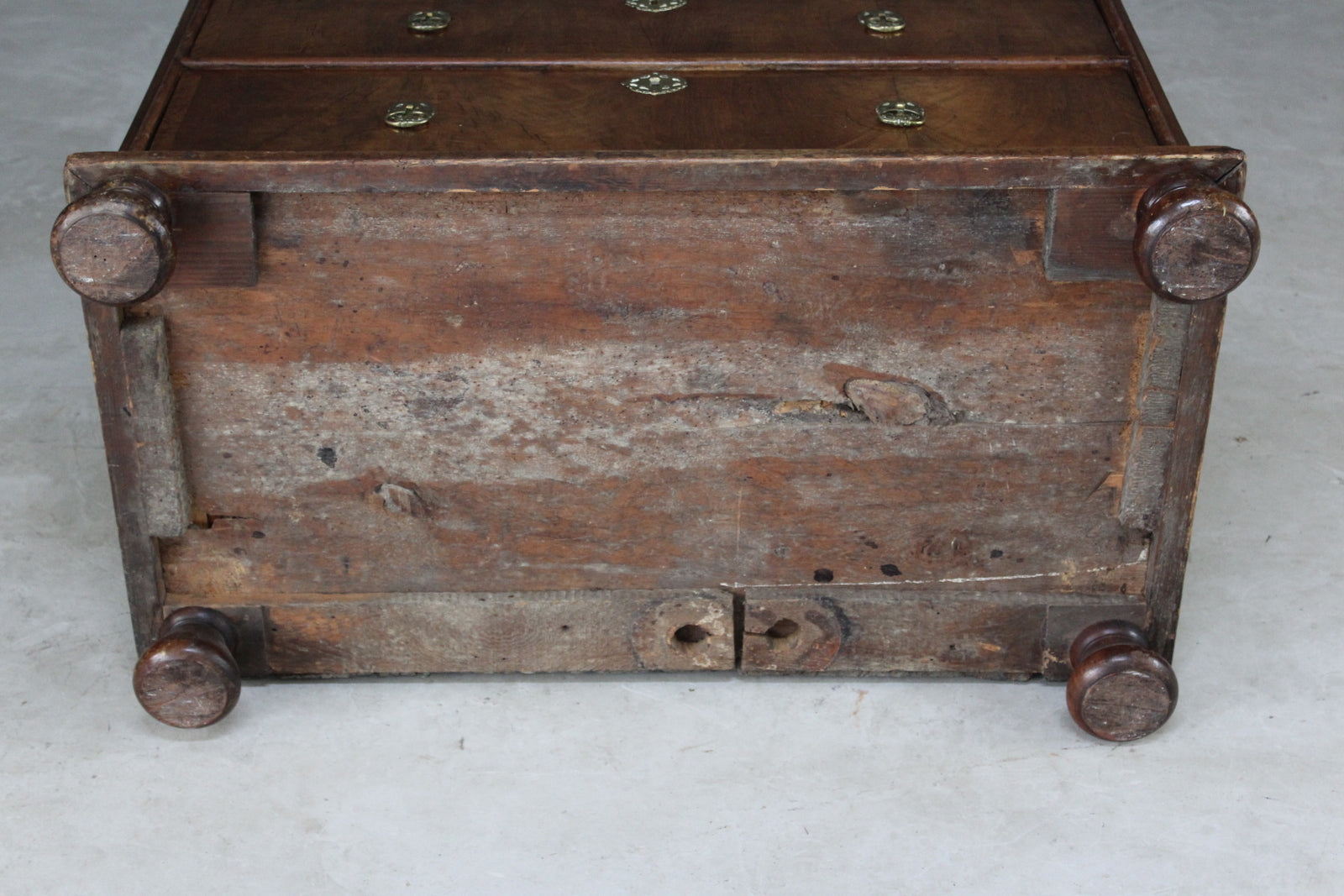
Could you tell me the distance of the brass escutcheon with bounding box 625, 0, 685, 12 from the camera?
129 inches

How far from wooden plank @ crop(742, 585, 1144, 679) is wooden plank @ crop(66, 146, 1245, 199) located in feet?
2.08

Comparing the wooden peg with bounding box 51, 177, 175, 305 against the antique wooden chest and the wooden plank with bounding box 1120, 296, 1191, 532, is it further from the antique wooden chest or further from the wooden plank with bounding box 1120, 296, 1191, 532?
the wooden plank with bounding box 1120, 296, 1191, 532

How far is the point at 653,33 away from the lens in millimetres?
3209

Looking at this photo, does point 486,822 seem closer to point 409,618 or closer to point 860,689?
point 409,618

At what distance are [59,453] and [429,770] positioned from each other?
1087mm

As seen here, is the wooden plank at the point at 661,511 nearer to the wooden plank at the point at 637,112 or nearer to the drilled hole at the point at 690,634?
the drilled hole at the point at 690,634

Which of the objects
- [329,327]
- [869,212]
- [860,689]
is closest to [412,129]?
[329,327]

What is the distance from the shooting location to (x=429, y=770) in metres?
2.92

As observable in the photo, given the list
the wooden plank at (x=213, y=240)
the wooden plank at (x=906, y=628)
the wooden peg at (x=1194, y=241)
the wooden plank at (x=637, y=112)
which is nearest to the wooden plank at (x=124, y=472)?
the wooden plank at (x=213, y=240)

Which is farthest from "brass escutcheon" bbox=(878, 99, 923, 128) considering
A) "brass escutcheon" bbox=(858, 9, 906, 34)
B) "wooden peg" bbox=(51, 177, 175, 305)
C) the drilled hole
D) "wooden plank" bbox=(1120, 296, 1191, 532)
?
"wooden peg" bbox=(51, 177, 175, 305)

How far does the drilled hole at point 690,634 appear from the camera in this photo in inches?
121

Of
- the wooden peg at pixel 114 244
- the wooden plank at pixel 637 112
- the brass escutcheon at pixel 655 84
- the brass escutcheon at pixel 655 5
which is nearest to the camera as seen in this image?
the wooden peg at pixel 114 244

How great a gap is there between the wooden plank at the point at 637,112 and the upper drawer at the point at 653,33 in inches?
2.1

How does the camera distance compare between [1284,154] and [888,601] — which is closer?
[888,601]
